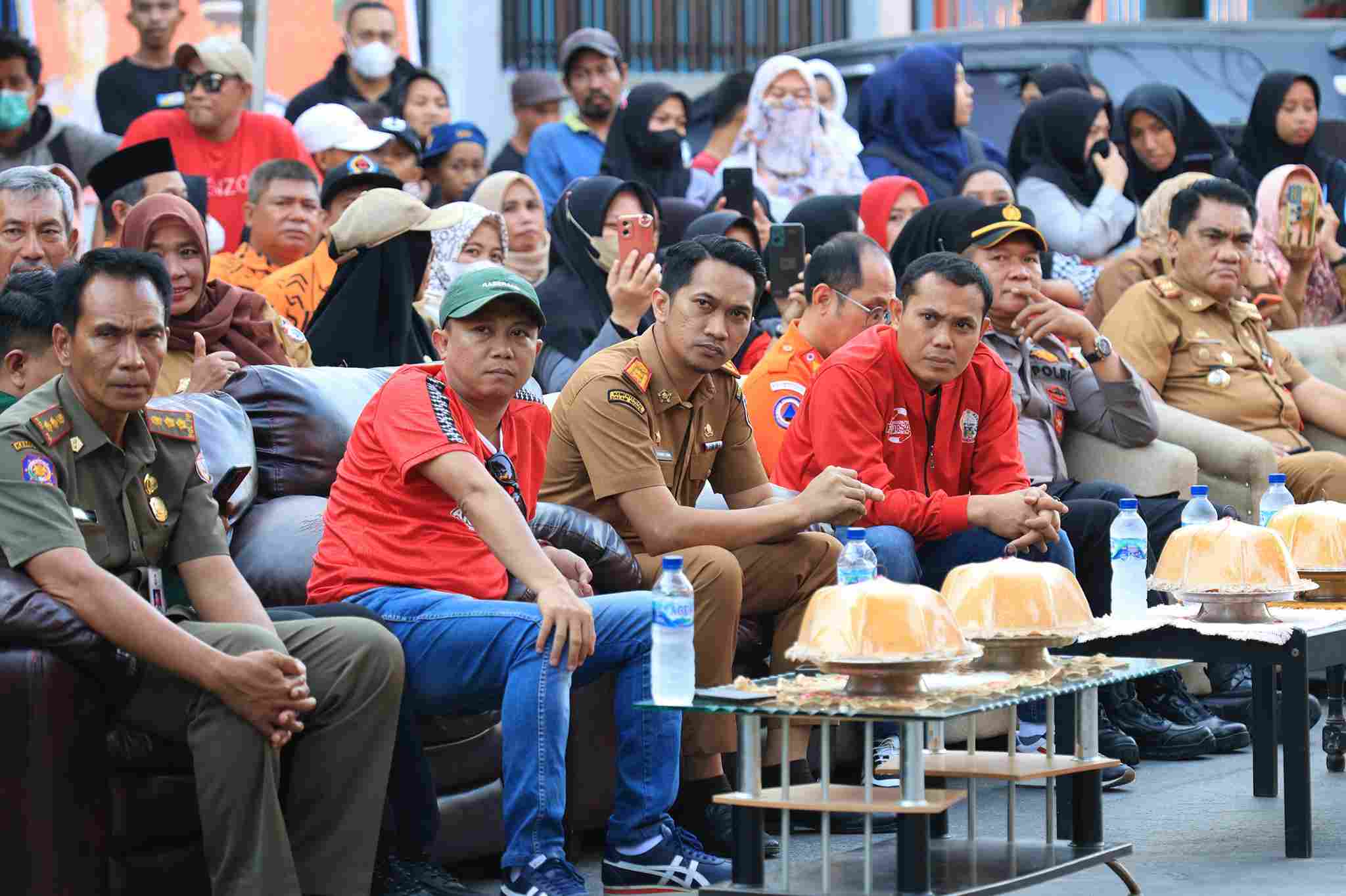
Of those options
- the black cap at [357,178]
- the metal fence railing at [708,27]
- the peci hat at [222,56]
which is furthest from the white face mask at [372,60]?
the metal fence railing at [708,27]

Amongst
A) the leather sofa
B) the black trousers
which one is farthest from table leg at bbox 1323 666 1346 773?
the leather sofa

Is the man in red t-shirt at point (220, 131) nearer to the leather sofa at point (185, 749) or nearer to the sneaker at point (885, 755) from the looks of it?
the leather sofa at point (185, 749)

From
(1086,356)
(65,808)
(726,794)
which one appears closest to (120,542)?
(65,808)

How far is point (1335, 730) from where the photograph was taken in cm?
614

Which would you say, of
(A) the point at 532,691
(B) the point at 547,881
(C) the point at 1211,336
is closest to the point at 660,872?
(B) the point at 547,881

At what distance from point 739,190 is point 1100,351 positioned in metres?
2.06

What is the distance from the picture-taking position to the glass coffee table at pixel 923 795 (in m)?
3.85

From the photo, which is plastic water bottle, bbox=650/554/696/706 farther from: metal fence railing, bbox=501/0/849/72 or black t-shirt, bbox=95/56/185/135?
metal fence railing, bbox=501/0/849/72

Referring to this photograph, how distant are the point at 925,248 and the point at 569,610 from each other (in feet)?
11.7

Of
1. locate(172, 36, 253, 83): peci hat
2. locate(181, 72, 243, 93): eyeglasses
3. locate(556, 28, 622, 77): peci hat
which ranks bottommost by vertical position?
locate(181, 72, 243, 93): eyeglasses

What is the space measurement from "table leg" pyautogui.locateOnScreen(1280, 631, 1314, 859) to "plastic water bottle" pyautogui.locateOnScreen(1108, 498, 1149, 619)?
0.50 m

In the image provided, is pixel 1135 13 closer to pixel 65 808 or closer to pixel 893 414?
pixel 893 414

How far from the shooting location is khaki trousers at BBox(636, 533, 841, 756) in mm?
4977

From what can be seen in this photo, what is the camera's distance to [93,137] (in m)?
8.72
